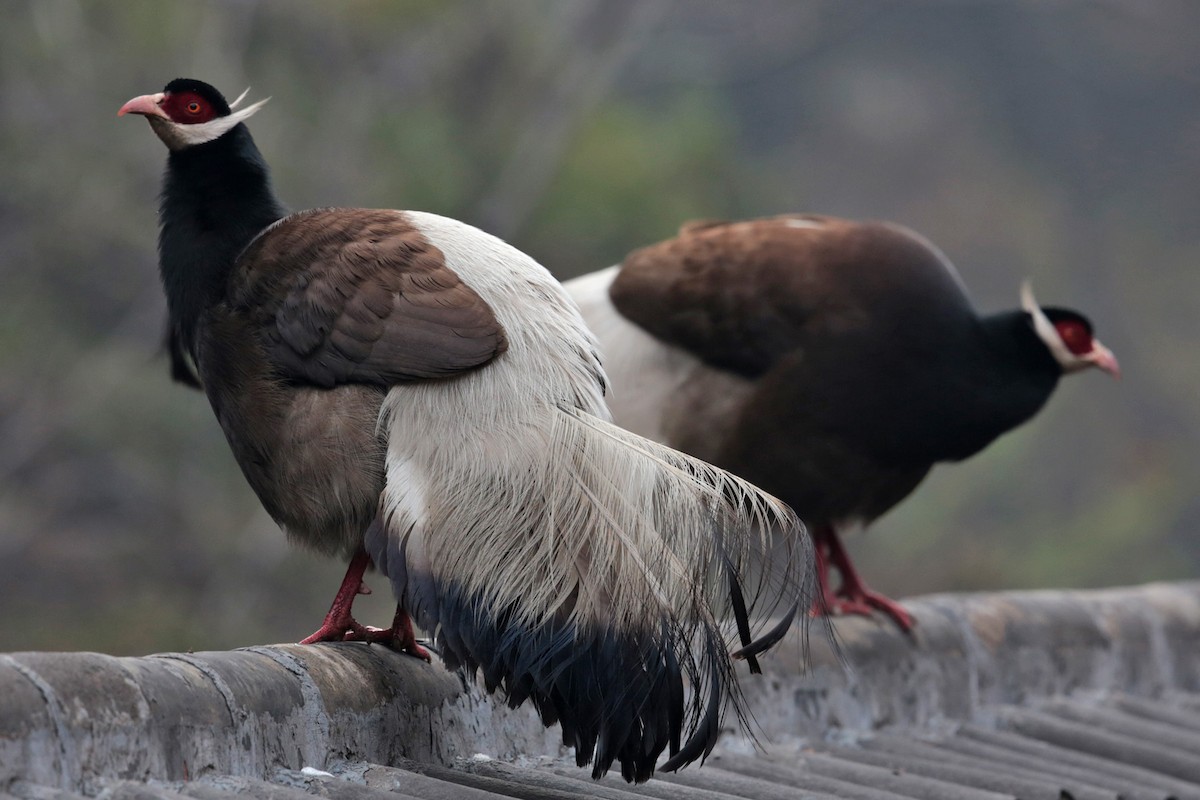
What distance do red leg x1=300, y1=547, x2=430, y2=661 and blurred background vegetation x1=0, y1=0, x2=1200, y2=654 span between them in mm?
6763

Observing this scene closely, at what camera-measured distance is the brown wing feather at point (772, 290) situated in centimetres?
414

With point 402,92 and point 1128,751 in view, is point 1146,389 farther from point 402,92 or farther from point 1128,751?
point 1128,751

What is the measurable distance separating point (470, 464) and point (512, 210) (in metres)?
9.22

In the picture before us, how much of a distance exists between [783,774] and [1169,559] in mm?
13727

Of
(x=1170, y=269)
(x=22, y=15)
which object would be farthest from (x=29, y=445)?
(x=1170, y=269)

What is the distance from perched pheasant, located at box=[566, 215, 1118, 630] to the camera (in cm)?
413

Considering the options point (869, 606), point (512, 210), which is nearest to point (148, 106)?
point (869, 606)

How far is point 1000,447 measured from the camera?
1597 cm

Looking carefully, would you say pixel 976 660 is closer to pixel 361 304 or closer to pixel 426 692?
pixel 426 692

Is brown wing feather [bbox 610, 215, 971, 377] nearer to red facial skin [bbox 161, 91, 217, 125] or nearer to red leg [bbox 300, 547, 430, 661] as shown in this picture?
red facial skin [bbox 161, 91, 217, 125]

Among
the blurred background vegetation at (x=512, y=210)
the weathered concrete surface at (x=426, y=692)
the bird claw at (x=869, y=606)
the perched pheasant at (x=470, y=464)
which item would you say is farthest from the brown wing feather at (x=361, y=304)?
the blurred background vegetation at (x=512, y=210)

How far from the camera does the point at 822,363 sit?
4.11 metres

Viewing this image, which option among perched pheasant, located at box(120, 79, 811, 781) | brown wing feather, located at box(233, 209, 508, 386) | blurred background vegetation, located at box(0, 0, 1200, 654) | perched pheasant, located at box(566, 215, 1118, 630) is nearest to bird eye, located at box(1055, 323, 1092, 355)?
perched pheasant, located at box(566, 215, 1118, 630)

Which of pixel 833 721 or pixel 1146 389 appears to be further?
pixel 1146 389
